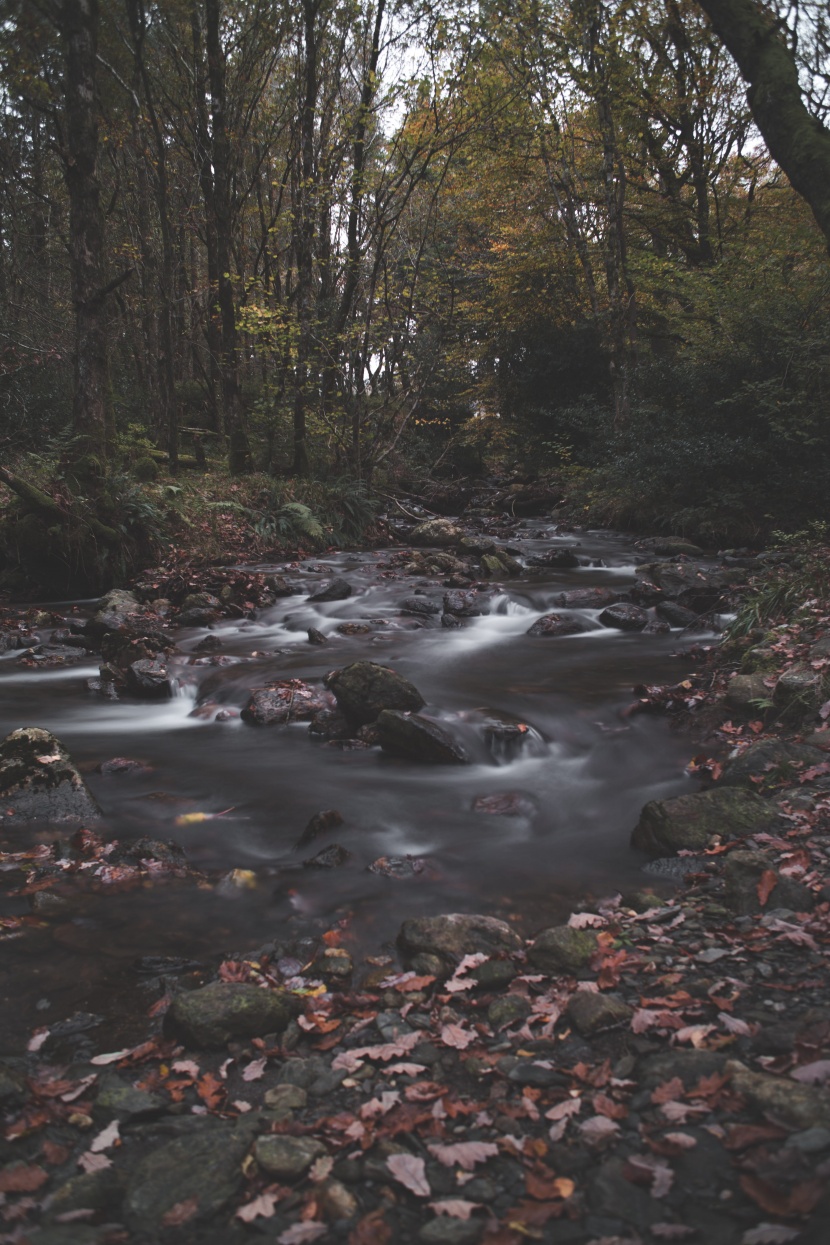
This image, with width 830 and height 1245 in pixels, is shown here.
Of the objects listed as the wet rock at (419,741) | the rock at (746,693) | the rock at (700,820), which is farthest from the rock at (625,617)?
the rock at (700,820)

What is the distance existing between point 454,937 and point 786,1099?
5.46ft

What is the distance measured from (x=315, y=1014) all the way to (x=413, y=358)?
54.8 feet

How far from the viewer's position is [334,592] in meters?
12.0

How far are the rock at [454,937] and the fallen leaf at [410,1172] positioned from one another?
121 centimetres

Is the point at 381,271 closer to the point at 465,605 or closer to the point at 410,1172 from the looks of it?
the point at 465,605

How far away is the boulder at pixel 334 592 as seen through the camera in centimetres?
1202

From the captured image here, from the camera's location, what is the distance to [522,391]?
24.1 m

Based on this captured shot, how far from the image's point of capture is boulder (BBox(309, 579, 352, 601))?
1202cm

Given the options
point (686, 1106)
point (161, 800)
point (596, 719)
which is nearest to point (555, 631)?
point (596, 719)

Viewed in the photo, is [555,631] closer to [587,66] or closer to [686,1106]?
[686,1106]

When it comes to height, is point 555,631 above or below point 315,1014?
above

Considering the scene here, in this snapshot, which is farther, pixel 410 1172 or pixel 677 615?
pixel 677 615

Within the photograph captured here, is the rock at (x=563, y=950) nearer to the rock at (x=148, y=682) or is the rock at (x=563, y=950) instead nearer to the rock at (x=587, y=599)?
the rock at (x=148, y=682)

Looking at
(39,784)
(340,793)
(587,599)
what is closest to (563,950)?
(340,793)
